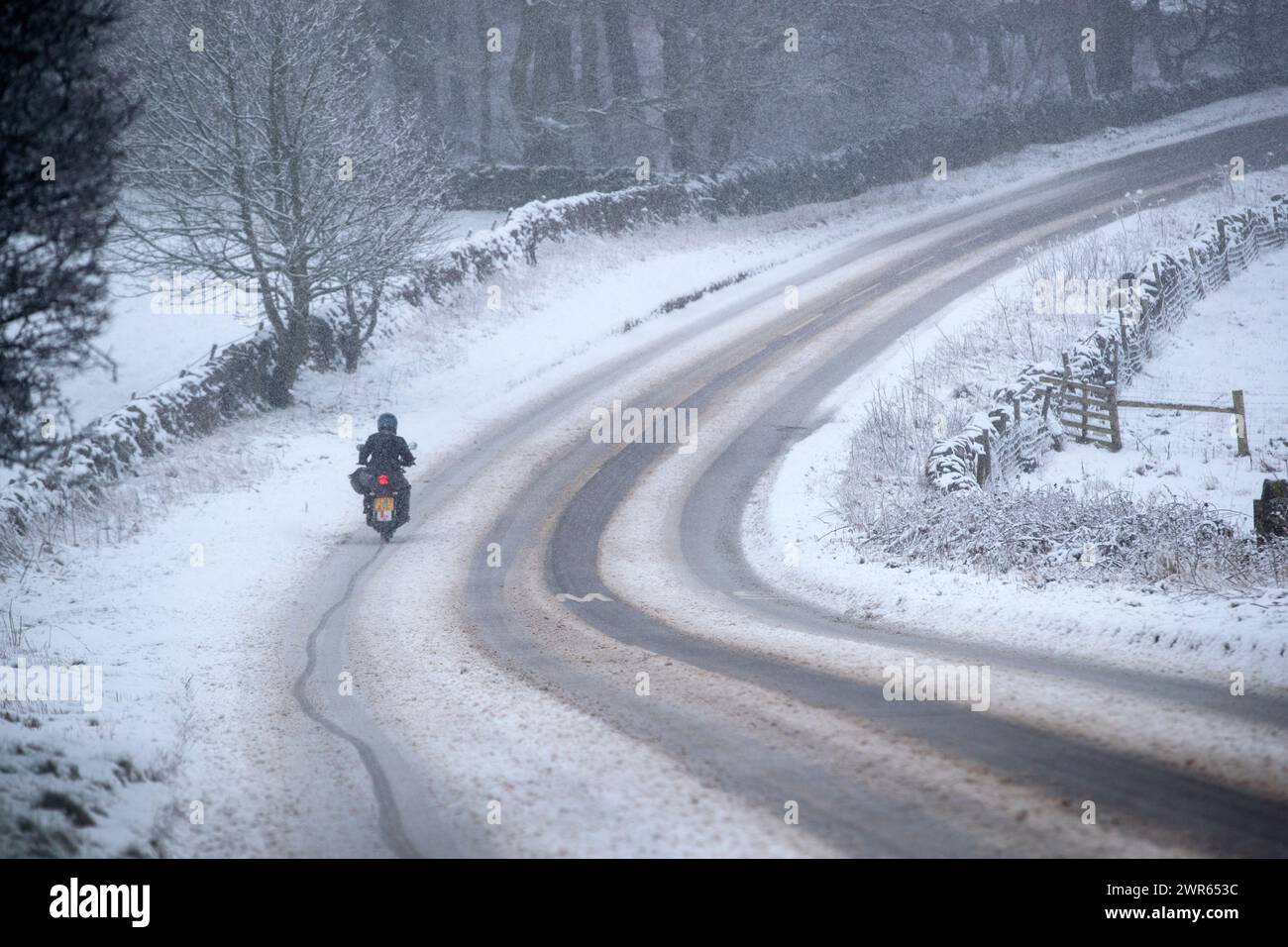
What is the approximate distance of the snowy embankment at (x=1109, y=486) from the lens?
7.56 meters

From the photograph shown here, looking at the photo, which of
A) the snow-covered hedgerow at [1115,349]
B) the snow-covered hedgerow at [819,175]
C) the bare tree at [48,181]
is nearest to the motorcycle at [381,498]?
the bare tree at [48,181]

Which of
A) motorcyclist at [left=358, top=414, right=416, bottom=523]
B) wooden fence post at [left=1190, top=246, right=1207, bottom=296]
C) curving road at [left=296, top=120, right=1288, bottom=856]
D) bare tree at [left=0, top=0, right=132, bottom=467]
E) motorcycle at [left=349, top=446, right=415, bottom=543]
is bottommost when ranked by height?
→ curving road at [left=296, top=120, right=1288, bottom=856]

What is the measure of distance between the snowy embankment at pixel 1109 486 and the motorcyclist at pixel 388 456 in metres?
4.78

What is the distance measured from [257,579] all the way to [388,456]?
266 cm

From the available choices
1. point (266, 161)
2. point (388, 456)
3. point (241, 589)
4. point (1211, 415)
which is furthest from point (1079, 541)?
point (266, 161)

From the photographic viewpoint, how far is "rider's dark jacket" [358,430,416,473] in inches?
537

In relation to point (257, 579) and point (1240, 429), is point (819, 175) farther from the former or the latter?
point (257, 579)

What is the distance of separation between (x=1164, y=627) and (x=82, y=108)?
8.23 m

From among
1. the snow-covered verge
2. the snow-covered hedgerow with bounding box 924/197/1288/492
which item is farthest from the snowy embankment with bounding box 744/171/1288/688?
the snow-covered verge

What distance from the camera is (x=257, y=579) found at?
A: 38.7 ft

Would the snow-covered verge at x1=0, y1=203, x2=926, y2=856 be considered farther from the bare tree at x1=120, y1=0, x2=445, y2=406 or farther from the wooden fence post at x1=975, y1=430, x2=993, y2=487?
the wooden fence post at x1=975, y1=430, x2=993, y2=487

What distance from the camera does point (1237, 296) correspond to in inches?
960

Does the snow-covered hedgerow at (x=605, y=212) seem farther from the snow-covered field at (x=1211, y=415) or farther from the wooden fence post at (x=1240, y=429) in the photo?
the wooden fence post at (x=1240, y=429)

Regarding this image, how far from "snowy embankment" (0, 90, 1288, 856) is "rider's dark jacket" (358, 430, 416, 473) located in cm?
104
